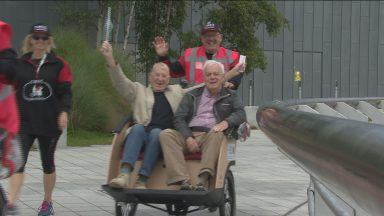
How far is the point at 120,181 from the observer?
611 cm

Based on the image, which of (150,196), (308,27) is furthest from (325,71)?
(150,196)

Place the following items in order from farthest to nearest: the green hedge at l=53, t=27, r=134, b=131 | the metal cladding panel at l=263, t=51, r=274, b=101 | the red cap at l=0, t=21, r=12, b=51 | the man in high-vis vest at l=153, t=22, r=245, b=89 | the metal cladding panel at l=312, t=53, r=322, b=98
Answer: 1. the metal cladding panel at l=312, t=53, r=322, b=98
2. the metal cladding panel at l=263, t=51, r=274, b=101
3. the green hedge at l=53, t=27, r=134, b=131
4. the man in high-vis vest at l=153, t=22, r=245, b=89
5. the red cap at l=0, t=21, r=12, b=51

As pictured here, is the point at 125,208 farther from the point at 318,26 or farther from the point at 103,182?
the point at 318,26

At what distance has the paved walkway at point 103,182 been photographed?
26.2ft

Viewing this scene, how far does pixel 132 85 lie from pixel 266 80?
35.0 meters

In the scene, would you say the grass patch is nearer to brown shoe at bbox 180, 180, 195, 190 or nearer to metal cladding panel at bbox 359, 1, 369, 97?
brown shoe at bbox 180, 180, 195, 190

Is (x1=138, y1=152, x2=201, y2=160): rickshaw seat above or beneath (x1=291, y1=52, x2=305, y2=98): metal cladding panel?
above

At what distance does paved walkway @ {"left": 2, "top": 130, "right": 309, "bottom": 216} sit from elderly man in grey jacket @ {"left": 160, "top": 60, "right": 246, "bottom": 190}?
4.18ft

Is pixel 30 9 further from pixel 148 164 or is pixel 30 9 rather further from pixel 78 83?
pixel 148 164

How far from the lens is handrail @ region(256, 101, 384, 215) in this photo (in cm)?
194

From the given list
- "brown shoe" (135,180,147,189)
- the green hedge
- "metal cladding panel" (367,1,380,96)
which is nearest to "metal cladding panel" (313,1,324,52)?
"metal cladding panel" (367,1,380,96)

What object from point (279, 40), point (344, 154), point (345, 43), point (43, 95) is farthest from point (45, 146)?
point (345, 43)

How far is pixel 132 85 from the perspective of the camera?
276 inches

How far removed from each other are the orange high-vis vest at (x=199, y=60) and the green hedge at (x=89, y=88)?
10.6 m
